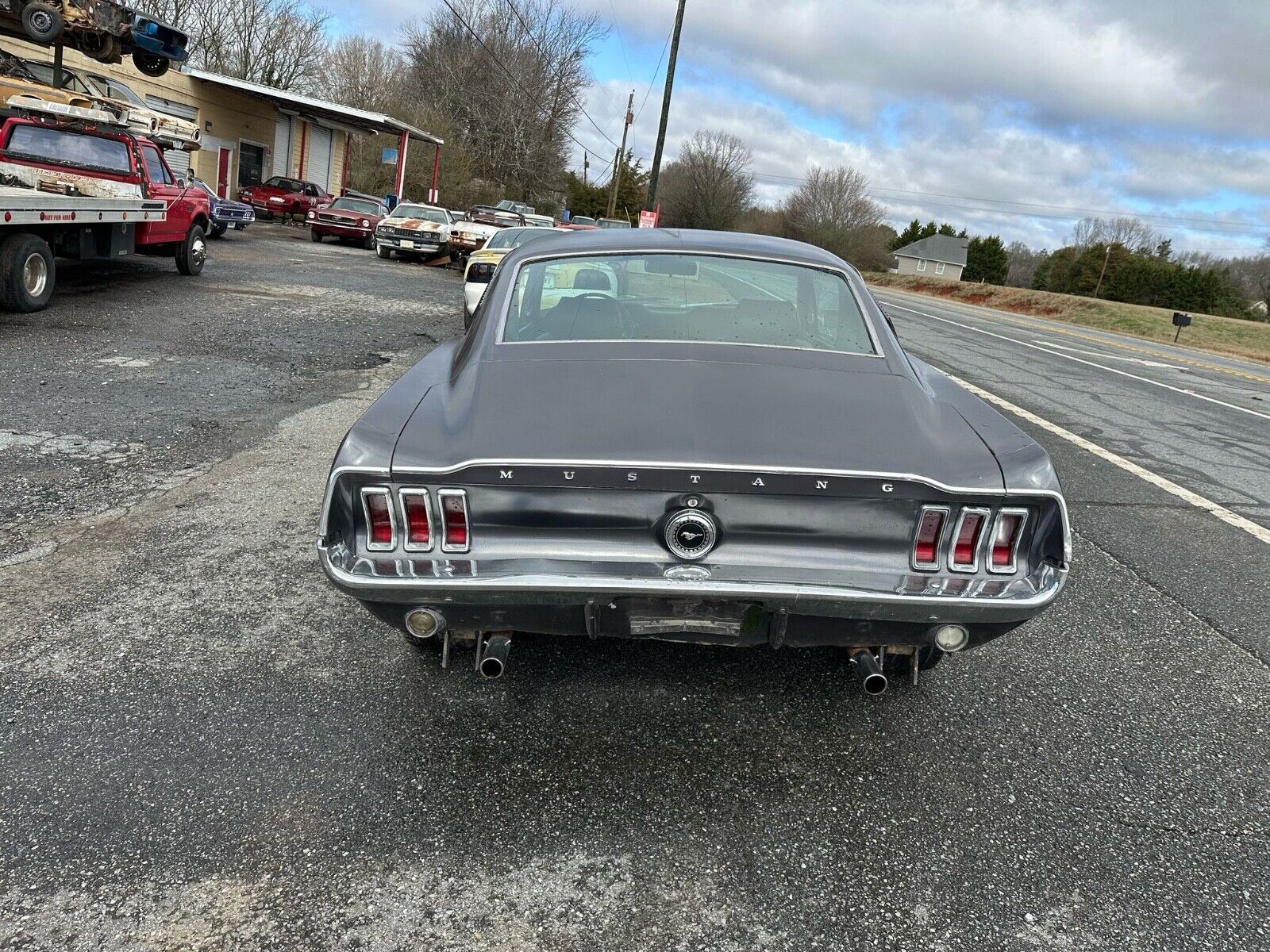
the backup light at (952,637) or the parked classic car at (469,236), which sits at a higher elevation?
the parked classic car at (469,236)

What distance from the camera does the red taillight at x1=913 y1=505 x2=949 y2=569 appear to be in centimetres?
260

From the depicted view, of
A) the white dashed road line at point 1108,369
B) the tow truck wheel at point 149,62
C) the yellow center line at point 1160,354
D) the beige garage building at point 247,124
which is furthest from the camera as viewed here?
the beige garage building at point 247,124

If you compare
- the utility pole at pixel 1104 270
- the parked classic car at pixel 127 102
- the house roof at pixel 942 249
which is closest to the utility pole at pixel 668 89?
the parked classic car at pixel 127 102

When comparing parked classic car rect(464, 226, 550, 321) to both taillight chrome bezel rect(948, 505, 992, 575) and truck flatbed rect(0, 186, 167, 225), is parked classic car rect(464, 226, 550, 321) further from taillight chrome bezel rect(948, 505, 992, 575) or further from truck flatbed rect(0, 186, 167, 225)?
truck flatbed rect(0, 186, 167, 225)

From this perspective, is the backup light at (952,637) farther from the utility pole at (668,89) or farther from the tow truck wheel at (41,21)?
the utility pole at (668,89)

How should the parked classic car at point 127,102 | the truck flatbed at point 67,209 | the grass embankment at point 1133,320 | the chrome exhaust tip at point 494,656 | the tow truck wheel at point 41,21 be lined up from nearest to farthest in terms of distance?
the chrome exhaust tip at point 494,656 → the truck flatbed at point 67,209 → the tow truck wheel at point 41,21 → the parked classic car at point 127,102 → the grass embankment at point 1133,320

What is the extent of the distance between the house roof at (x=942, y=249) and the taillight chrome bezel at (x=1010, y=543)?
9656cm

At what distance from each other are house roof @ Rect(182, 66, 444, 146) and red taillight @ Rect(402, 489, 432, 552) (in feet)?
94.6

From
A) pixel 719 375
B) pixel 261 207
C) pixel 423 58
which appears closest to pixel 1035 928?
pixel 719 375

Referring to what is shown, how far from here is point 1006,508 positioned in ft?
8.61

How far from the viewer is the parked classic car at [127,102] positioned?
15039 millimetres

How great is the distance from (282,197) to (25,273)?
23.4m

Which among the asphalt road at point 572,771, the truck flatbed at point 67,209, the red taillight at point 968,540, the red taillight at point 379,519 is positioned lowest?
the asphalt road at point 572,771

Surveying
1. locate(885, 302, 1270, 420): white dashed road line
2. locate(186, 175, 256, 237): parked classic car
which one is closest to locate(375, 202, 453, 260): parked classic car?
locate(186, 175, 256, 237): parked classic car
